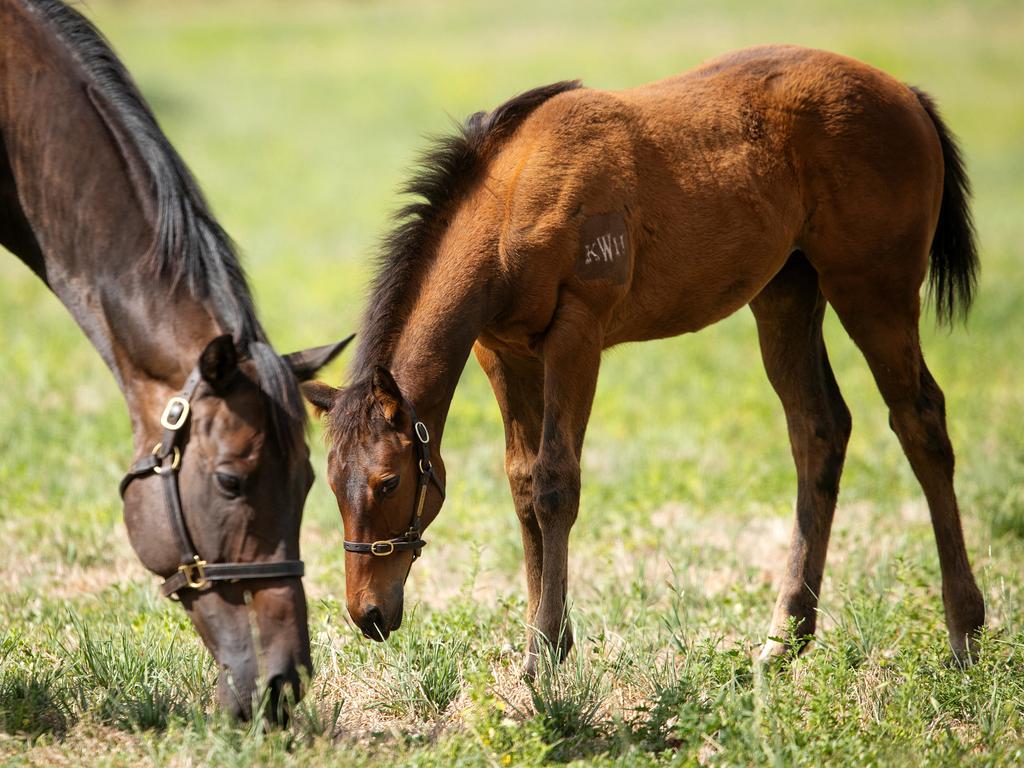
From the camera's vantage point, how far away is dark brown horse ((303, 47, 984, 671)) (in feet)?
13.9

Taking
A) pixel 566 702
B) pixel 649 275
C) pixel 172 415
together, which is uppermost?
pixel 172 415

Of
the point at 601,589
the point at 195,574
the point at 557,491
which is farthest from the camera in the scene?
the point at 601,589

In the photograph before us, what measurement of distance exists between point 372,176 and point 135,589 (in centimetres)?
1734

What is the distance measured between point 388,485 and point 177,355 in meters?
0.98

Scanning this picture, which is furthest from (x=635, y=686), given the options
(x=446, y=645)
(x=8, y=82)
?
(x=8, y=82)

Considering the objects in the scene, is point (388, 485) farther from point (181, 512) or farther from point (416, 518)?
point (181, 512)

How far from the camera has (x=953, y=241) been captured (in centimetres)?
558

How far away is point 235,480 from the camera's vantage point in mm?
3346

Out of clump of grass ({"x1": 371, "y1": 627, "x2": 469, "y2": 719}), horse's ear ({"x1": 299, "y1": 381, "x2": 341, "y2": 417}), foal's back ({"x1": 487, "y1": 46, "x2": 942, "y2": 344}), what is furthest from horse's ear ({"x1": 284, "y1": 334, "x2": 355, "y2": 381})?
clump of grass ({"x1": 371, "y1": 627, "x2": 469, "y2": 719})

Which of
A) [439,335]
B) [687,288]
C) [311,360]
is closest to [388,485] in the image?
[439,335]

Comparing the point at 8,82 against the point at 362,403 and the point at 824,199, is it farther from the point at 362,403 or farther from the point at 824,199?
the point at 824,199

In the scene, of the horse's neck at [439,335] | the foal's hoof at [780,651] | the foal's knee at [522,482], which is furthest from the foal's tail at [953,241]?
the horse's neck at [439,335]

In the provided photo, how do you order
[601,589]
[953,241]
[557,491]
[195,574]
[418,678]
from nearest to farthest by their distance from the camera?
1. [195,574]
2. [418,678]
3. [557,491]
4. [953,241]
5. [601,589]

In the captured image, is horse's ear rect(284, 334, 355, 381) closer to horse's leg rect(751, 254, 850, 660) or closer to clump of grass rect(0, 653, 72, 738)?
clump of grass rect(0, 653, 72, 738)
